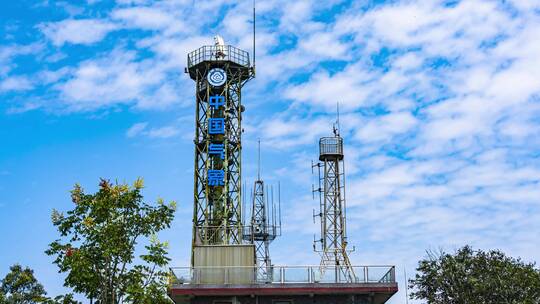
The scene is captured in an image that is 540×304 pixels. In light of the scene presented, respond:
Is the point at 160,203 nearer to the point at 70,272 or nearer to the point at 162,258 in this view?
the point at 162,258

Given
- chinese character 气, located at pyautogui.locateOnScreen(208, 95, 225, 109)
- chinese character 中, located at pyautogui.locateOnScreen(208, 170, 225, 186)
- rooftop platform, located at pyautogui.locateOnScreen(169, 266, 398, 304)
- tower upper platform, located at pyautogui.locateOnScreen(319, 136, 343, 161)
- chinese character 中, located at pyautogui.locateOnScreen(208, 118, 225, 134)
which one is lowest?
rooftop platform, located at pyautogui.locateOnScreen(169, 266, 398, 304)

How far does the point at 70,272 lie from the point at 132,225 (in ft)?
13.4

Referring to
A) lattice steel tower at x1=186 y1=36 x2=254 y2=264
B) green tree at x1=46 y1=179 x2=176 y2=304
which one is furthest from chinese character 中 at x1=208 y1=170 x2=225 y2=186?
green tree at x1=46 y1=179 x2=176 y2=304

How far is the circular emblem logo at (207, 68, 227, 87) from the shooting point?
72812 millimetres

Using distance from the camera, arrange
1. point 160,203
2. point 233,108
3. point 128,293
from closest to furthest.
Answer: point 128,293, point 160,203, point 233,108

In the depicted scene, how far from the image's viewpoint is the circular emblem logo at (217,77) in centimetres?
7281

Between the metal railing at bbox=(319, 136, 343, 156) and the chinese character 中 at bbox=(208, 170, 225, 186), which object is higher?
the metal railing at bbox=(319, 136, 343, 156)

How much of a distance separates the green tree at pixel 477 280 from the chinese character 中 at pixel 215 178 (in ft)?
68.4

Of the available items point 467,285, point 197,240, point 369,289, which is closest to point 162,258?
point 369,289

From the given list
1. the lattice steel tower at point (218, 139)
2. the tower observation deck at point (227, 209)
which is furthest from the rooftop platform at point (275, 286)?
the lattice steel tower at point (218, 139)

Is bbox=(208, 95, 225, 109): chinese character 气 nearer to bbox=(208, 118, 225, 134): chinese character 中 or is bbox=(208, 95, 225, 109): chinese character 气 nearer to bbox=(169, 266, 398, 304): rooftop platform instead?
bbox=(208, 118, 225, 134): chinese character 中

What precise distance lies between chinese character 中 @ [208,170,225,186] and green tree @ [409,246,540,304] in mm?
20847

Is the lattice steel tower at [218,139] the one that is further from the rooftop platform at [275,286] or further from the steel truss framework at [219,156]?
the rooftop platform at [275,286]

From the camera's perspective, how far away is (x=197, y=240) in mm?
63531
